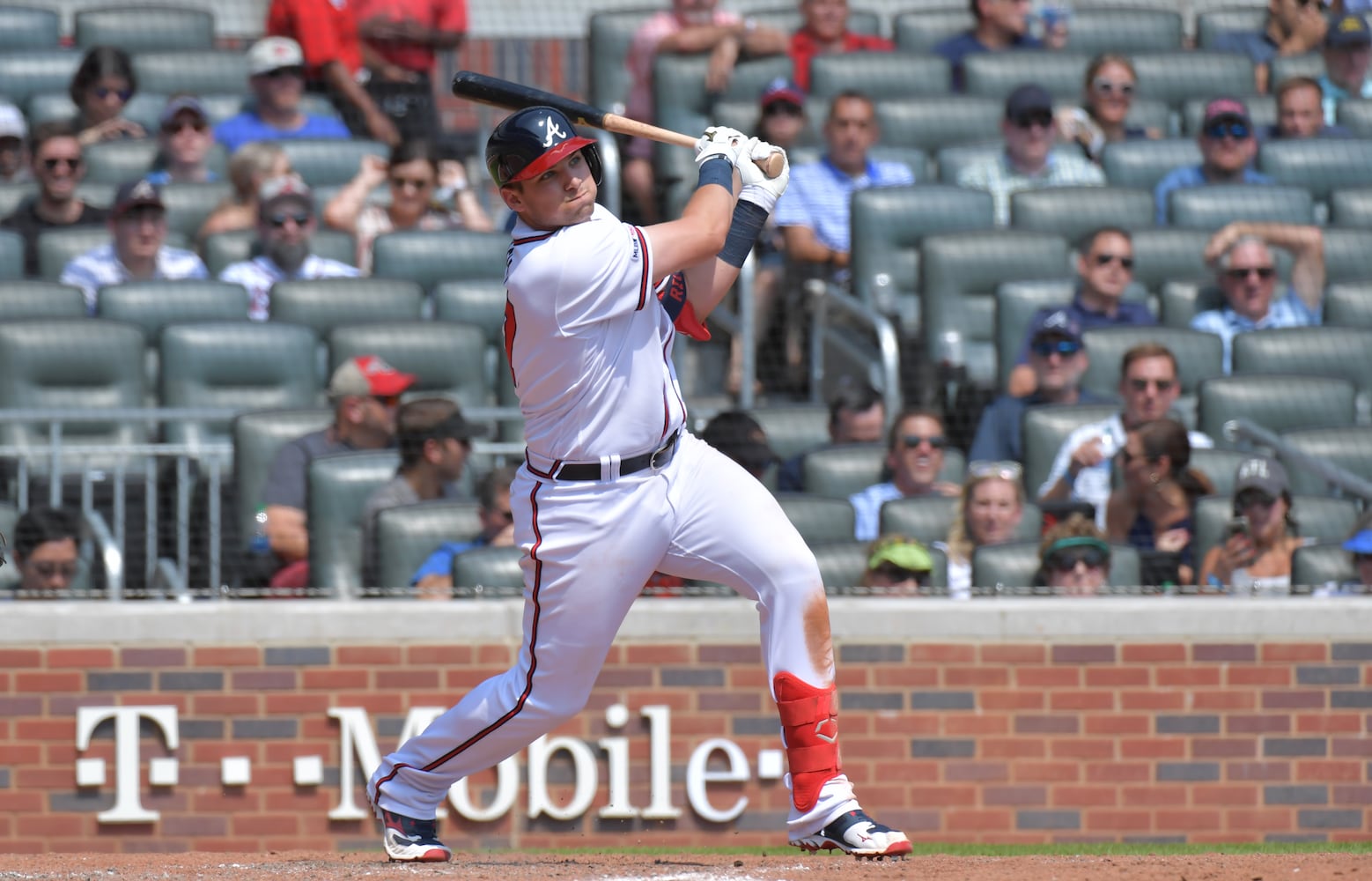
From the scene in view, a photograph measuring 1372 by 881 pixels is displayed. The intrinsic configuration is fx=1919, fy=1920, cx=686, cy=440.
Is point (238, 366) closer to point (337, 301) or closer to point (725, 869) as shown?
point (337, 301)

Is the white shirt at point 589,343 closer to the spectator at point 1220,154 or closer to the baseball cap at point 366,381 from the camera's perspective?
the baseball cap at point 366,381

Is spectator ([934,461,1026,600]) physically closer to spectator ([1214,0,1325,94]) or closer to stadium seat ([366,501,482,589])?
stadium seat ([366,501,482,589])

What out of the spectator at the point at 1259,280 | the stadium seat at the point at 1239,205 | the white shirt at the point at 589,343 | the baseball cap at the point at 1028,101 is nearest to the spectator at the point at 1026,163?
the baseball cap at the point at 1028,101

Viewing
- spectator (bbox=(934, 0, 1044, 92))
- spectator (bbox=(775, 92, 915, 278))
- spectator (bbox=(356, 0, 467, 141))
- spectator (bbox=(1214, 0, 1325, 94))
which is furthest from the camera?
spectator (bbox=(1214, 0, 1325, 94))

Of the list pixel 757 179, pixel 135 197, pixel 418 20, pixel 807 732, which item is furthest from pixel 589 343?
pixel 418 20

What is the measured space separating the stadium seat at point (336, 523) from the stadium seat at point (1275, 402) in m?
3.03

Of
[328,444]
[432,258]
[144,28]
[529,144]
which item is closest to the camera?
[529,144]

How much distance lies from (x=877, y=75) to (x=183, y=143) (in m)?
3.24

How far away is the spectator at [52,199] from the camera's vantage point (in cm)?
780

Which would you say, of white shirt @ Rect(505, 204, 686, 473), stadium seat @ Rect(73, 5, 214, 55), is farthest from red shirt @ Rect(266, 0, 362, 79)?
white shirt @ Rect(505, 204, 686, 473)

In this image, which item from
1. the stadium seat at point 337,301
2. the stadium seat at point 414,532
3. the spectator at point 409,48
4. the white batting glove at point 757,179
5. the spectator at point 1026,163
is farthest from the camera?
the spectator at point 409,48

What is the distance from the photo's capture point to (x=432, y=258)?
25.6 feet

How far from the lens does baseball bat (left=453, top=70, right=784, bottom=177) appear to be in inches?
165

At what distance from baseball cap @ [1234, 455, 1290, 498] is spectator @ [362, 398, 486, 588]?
2487 mm
